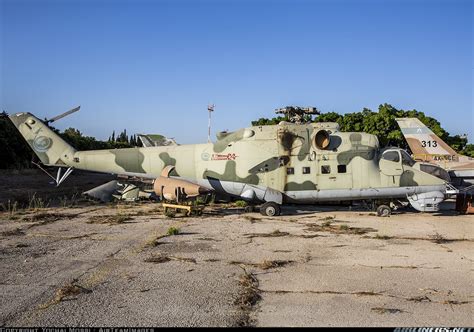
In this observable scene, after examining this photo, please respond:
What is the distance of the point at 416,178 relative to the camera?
A: 537 inches

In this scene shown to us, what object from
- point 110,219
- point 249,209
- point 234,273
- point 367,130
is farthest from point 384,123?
point 234,273

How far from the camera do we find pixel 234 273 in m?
6.69

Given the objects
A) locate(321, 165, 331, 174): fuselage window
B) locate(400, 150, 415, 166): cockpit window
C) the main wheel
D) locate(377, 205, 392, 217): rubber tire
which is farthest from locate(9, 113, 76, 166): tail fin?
locate(400, 150, 415, 166): cockpit window

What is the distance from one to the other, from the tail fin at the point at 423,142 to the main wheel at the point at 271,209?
12.6m

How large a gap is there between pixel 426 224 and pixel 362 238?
11.5ft

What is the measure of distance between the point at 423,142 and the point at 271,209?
13.4m

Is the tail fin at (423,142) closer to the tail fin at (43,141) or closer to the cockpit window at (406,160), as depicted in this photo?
the cockpit window at (406,160)

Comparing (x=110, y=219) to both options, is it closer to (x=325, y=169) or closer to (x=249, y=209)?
(x=249, y=209)

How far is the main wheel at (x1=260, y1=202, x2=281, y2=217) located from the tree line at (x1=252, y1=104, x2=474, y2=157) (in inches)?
497

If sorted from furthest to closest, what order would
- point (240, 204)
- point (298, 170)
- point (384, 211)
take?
point (240, 204) < point (298, 170) < point (384, 211)

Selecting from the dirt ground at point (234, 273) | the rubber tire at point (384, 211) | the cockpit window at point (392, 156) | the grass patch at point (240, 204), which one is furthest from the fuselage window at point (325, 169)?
the grass patch at point (240, 204)

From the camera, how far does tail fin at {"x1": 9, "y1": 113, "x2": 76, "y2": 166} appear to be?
52.0ft

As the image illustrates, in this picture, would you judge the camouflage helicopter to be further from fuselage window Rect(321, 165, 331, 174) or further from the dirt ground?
the dirt ground

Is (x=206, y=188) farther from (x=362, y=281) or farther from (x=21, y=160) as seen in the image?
(x=21, y=160)
